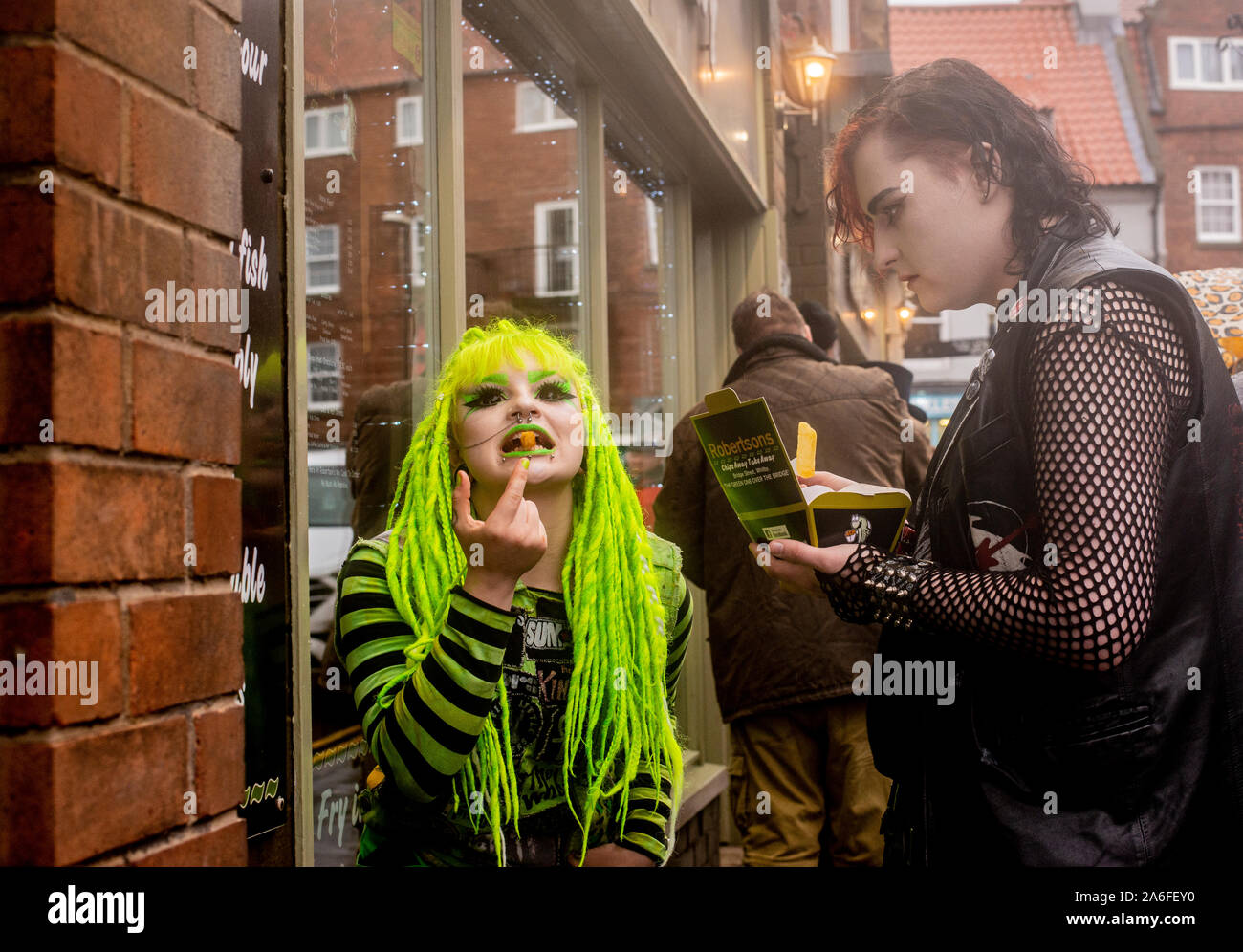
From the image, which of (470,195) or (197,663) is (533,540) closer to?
(197,663)

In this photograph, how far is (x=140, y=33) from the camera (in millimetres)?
1000

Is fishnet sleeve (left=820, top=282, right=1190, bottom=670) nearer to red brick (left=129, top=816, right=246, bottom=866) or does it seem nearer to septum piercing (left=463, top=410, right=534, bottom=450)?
septum piercing (left=463, top=410, right=534, bottom=450)

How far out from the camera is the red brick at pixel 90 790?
89 cm

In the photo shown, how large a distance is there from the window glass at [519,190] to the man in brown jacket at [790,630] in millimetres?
579

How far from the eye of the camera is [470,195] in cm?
275

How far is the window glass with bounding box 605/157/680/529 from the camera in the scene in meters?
3.66

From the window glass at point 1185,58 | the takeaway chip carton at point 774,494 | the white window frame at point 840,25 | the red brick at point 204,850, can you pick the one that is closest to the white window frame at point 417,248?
the takeaway chip carton at point 774,494

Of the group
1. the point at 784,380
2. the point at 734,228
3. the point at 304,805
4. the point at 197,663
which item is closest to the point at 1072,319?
the point at 197,663

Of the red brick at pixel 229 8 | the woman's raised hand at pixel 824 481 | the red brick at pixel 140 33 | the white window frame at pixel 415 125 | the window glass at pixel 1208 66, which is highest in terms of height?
the window glass at pixel 1208 66

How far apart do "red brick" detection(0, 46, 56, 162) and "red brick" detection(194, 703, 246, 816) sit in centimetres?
55

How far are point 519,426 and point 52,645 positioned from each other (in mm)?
698
